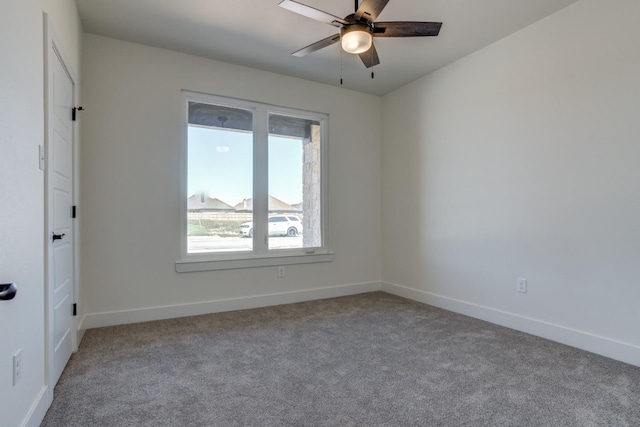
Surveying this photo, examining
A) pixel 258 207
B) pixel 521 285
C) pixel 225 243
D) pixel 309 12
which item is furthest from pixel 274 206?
pixel 521 285

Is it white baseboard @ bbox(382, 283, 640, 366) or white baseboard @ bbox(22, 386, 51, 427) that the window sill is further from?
white baseboard @ bbox(22, 386, 51, 427)

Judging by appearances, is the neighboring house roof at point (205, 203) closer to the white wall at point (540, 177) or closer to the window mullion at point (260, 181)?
the window mullion at point (260, 181)

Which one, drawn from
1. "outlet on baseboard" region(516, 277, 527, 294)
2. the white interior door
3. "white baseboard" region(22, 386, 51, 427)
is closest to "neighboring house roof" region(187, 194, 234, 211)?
the white interior door

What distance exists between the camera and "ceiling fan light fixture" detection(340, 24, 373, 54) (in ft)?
7.57

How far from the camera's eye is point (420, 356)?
8.53 ft

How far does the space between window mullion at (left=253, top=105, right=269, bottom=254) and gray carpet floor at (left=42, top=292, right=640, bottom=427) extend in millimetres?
1079

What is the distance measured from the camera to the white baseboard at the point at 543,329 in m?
2.51

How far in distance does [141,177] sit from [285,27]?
202 cm

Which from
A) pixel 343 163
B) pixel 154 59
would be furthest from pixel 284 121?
pixel 154 59

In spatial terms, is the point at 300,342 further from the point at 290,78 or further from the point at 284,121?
the point at 290,78

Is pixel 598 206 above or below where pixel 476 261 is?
above

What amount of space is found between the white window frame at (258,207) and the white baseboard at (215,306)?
0.38 meters

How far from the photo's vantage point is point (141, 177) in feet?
11.4

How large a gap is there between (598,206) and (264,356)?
280cm
